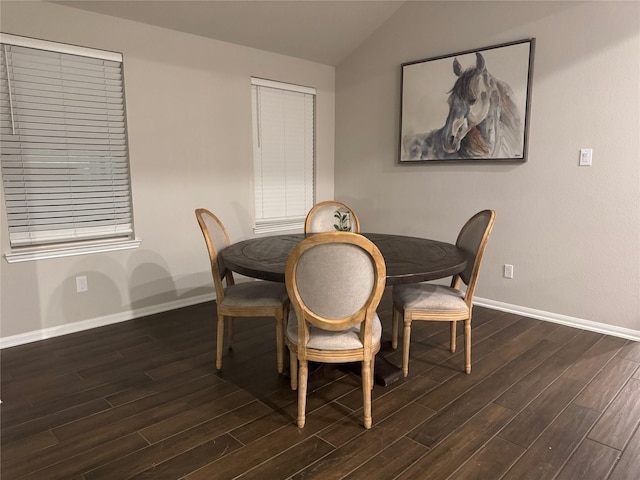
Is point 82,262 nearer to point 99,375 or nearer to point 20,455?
point 99,375

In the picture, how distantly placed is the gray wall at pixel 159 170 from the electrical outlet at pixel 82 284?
0.03 meters

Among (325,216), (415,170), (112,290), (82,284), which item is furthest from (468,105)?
(82,284)

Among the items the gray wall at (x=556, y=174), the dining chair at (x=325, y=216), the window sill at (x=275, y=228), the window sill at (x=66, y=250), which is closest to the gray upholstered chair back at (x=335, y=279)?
the dining chair at (x=325, y=216)

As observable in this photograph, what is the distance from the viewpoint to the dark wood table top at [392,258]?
2.04 m

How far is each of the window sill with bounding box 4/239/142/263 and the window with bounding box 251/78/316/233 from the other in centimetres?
130

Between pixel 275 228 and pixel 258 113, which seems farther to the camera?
pixel 275 228

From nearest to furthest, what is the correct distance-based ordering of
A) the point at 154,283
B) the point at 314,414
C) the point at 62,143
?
1. the point at 314,414
2. the point at 62,143
3. the point at 154,283

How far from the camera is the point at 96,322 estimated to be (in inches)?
129

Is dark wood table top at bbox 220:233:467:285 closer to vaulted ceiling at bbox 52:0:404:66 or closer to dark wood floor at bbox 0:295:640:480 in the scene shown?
dark wood floor at bbox 0:295:640:480

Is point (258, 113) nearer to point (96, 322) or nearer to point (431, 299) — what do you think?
point (96, 322)

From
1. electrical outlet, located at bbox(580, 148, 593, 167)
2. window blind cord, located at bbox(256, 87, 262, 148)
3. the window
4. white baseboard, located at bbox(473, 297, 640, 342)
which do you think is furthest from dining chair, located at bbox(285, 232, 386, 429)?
window blind cord, located at bbox(256, 87, 262, 148)

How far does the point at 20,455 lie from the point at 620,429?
2.65 m

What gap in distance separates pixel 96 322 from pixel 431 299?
2.49 metres

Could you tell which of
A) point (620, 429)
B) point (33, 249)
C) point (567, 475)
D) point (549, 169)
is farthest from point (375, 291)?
point (33, 249)
